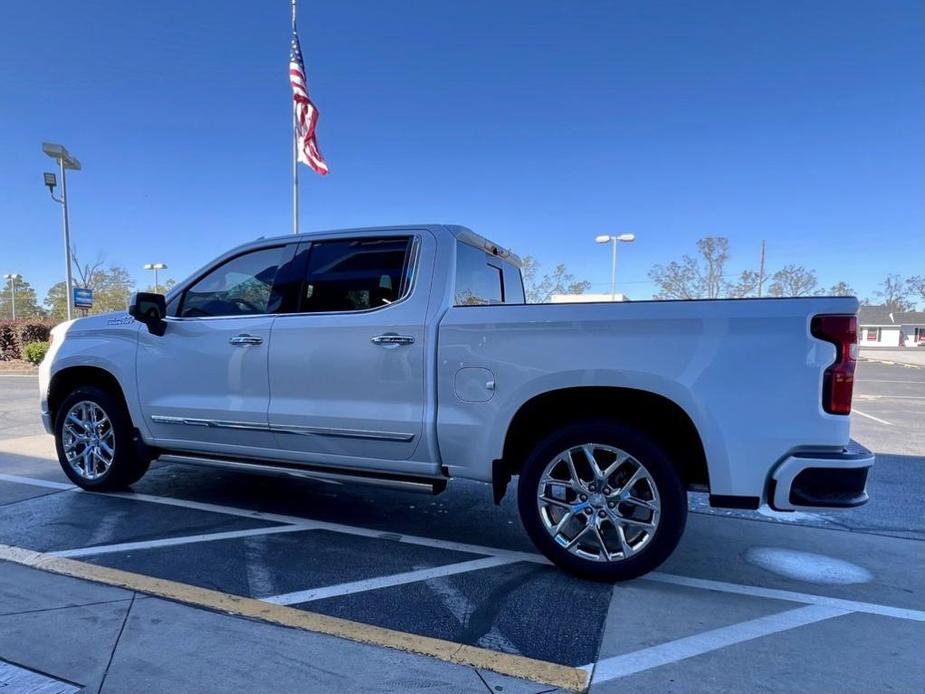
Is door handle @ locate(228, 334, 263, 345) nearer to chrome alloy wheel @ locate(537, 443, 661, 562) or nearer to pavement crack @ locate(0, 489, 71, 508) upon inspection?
chrome alloy wheel @ locate(537, 443, 661, 562)

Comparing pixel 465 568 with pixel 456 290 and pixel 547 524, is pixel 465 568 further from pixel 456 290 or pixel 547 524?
pixel 456 290

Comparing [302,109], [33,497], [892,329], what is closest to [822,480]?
[33,497]

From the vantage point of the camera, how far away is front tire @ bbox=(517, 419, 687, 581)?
9.46 ft

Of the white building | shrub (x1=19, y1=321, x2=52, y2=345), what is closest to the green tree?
shrub (x1=19, y1=321, x2=52, y2=345)

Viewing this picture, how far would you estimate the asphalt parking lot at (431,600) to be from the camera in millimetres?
2232

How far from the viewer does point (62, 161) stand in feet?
56.7

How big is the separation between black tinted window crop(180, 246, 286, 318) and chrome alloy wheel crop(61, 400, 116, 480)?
1.26 m

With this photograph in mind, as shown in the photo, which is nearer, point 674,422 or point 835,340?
point 835,340

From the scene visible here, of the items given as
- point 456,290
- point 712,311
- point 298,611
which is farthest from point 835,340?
point 298,611

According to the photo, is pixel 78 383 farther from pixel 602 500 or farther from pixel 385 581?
pixel 602 500

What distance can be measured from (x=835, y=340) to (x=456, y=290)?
208 centimetres

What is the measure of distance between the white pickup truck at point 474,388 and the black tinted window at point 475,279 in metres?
0.02

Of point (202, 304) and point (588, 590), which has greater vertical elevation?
point (202, 304)

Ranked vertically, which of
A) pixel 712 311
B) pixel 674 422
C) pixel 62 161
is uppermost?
pixel 62 161
